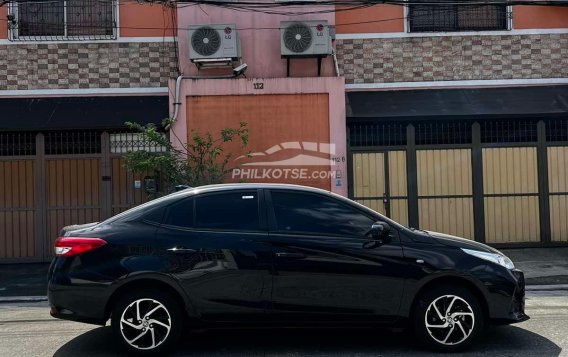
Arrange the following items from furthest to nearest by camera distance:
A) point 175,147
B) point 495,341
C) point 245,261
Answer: point 175,147 < point 495,341 < point 245,261

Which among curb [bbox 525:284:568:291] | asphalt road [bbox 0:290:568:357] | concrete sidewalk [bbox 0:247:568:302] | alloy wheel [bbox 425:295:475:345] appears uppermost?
alloy wheel [bbox 425:295:475:345]

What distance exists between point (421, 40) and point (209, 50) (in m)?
4.49

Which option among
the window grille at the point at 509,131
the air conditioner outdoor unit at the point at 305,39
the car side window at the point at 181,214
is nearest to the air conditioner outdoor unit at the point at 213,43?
the air conditioner outdoor unit at the point at 305,39

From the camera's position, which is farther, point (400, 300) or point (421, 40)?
point (421, 40)

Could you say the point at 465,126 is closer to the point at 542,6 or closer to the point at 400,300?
the point at 542,6

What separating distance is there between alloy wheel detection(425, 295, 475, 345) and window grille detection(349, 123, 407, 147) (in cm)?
741

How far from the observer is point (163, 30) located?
516 inches

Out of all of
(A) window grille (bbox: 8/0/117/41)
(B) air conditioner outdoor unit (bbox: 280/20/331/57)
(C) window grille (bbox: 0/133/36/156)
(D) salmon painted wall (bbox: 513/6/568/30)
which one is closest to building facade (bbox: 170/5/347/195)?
(B) air conditioner outdoor unit (bbox: 280/20/331/57)

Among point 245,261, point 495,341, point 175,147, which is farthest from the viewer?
point 175,147

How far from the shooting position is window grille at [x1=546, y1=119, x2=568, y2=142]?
12.9 m

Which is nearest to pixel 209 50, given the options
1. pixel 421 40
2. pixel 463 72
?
pixel 421 40

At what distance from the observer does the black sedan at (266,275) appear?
18.6 feet

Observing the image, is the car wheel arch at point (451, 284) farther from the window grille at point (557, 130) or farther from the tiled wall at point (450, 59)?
the window grille at point (557, 130)

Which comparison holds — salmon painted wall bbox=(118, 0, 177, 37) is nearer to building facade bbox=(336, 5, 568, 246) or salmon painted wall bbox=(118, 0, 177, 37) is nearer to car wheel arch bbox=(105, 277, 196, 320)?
building facade bbox=(336, 5, 568, 246)
